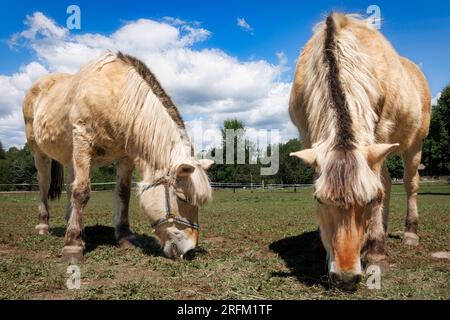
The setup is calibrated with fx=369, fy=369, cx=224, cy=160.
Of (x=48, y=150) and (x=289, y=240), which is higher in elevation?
(x=48, y=150)

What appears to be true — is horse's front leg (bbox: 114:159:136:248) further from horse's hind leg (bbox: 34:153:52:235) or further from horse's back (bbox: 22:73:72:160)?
horse's hind leg (bbox: 34:153:52:235)

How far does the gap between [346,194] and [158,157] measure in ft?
9.49

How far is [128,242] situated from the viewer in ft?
20.6

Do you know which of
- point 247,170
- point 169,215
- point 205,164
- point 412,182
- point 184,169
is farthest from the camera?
point 247,170

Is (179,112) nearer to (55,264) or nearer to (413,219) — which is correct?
(55,264)

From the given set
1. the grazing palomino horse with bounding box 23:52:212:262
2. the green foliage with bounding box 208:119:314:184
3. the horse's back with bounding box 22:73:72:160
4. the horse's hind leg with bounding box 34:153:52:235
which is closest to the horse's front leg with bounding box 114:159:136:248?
the grazing palomino horse with bounding box 23:52:212:262

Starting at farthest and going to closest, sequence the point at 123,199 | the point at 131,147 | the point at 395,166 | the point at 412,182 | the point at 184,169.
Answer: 1. the point at 395,166
2. the point at 412,182
3. the point at 123,199
4. the point at 131,147
5. the point at 184,169

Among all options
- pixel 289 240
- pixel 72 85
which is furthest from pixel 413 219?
pixel 72 85

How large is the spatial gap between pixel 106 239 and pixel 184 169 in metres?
3.23

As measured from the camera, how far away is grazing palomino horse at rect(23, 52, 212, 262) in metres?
4.95

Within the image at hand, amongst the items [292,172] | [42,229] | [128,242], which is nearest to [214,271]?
[128,242]

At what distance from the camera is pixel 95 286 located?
4.01m
